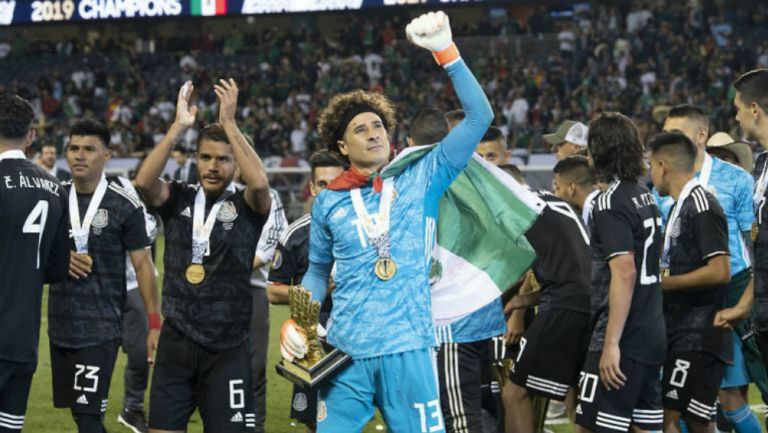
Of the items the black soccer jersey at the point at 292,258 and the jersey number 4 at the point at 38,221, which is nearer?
the jersey number 4 at the point at 38,221

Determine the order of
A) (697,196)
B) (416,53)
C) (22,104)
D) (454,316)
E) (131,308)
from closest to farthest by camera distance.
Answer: (454,316) < (22,104) < (697,196) < (131,308) < (416,53)

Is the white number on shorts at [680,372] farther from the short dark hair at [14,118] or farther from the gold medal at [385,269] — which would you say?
the short dark hair at [14,118]

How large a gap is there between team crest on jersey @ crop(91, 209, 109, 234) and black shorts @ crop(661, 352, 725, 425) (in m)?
3.35

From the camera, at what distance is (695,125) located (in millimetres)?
7570

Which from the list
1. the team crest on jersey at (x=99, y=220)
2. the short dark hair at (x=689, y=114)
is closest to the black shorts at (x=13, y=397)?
the team crest on jersey at (x=99, y=220)

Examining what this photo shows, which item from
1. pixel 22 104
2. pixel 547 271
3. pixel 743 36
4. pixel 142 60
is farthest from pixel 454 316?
pixel 142 60

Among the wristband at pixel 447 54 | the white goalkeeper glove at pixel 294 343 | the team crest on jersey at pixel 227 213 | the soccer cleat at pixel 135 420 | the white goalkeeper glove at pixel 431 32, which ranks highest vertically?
the white goalkeeper glove at pixel 431 32

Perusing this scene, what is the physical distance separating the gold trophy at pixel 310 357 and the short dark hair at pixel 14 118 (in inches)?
76.7

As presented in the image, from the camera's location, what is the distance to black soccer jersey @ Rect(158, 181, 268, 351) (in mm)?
6270

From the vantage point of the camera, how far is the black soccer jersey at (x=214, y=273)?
247 inches

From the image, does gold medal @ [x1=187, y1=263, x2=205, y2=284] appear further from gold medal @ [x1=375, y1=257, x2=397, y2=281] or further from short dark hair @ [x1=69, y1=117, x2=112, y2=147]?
gold medal @ [x1=375, y1=257, x2=397, y2=281]

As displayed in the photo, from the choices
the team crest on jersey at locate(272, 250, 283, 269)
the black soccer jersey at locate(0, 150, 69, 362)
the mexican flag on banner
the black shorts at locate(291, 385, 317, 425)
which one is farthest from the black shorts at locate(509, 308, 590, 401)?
the mexican flag on banner

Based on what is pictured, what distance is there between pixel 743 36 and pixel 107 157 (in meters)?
23.9

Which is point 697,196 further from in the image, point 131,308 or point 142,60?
point 142,60
